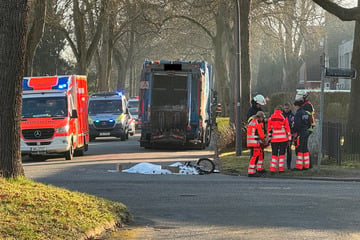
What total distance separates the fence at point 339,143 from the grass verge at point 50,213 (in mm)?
11202

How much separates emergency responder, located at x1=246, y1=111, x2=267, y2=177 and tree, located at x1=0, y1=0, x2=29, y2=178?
7.37m

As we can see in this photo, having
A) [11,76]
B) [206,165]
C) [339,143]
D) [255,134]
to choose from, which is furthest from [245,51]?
[11,76]

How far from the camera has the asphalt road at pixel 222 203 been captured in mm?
9672

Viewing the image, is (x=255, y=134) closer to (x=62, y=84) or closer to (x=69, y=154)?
(x=69, y=154)

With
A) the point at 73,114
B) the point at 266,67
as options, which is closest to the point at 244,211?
the point at 73,114

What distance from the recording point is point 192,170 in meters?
19.0

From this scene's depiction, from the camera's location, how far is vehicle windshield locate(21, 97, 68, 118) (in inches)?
968

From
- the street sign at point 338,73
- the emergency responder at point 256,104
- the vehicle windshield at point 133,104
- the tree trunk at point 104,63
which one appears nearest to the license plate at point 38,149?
the emergency responder at point 256,104

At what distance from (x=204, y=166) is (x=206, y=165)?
0.19 ft

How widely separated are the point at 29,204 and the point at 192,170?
31.9ft

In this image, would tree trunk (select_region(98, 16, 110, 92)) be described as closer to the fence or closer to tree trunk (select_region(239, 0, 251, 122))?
tree trunk (select_region(239, 0, 251, 122))

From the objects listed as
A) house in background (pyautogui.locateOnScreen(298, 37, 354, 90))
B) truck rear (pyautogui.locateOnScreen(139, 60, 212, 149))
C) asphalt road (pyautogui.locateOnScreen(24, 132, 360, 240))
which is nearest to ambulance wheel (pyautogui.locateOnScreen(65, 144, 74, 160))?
asphalt road (pyautogui.locateOnScreen(24, 132, 360, 240))

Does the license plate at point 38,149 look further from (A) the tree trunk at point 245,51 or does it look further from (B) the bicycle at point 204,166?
(A) the tree trunk at point 245,51

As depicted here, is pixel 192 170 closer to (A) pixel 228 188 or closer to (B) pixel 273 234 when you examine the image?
(A) pixel 228 188
